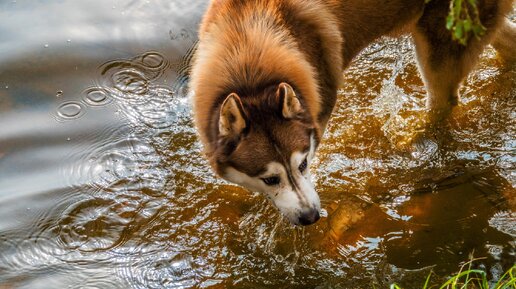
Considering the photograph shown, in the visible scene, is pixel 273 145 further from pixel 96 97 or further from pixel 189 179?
pixel 96 97

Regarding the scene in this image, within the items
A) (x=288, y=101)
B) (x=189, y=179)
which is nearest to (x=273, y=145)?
(x=288, y=101)

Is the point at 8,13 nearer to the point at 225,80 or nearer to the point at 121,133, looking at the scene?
the point at 121,133

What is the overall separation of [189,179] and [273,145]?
1.89m

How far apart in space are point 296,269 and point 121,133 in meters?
2.46

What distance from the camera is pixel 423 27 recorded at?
203 inches

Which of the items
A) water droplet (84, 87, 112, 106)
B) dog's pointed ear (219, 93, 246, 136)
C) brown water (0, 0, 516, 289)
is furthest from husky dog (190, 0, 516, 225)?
water droplet (84, 87, 112, 106)

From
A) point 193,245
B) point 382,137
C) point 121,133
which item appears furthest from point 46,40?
point 382,137

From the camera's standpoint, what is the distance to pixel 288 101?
400cm

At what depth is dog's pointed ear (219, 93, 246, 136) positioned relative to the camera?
3812 mm

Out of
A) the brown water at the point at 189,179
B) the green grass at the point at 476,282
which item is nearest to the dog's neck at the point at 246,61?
the brown water at the point at 189,179

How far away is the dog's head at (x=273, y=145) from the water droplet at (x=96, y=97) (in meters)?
2.68

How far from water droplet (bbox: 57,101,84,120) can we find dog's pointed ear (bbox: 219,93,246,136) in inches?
113

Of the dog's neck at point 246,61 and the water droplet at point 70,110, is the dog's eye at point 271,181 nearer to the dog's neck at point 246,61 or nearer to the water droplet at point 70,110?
the dog's neck at point 246,61

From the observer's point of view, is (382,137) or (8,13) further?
(8,13)
